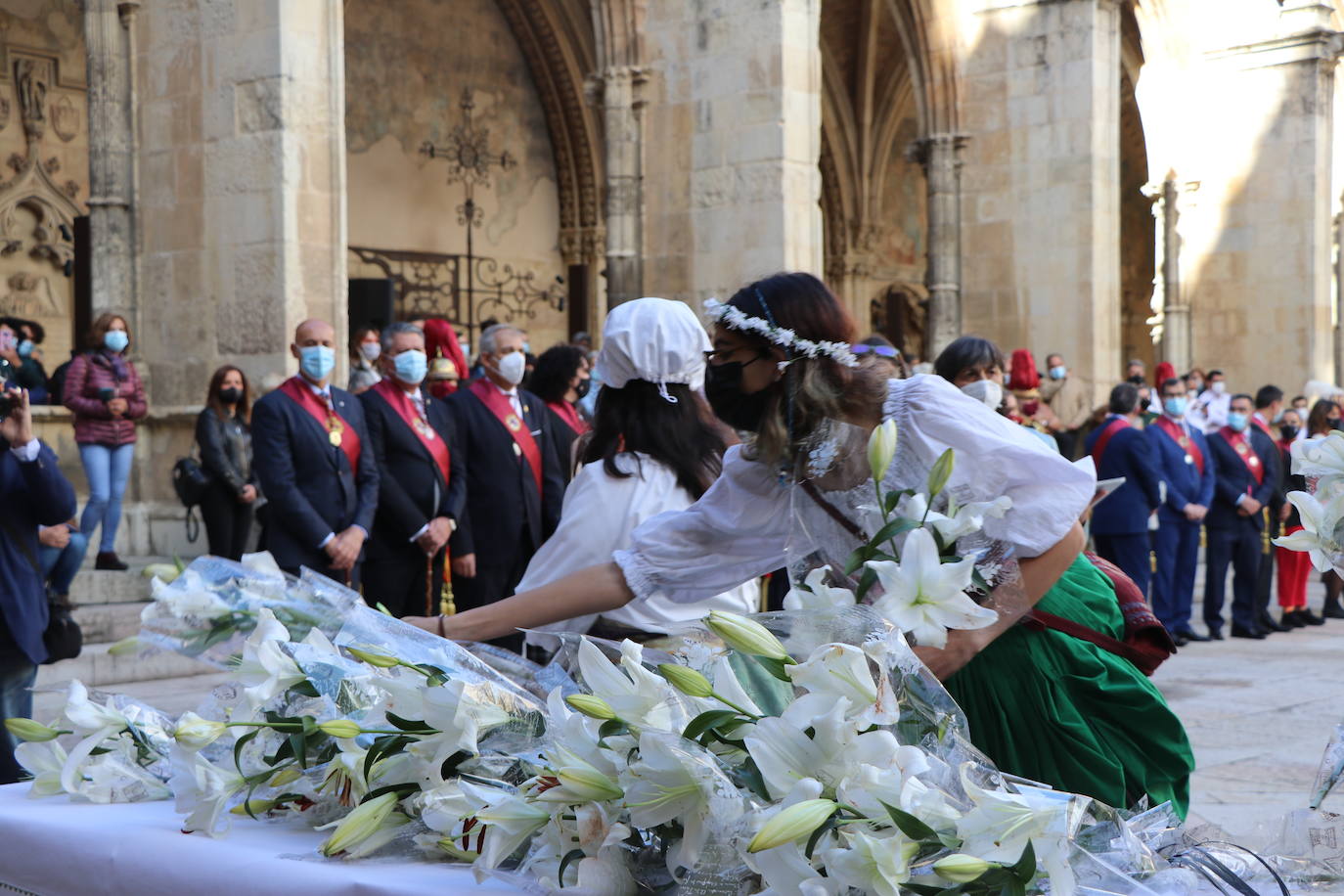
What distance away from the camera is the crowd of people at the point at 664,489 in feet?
7.61

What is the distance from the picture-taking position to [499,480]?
22.8 ft

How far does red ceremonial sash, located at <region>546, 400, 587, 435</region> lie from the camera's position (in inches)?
299

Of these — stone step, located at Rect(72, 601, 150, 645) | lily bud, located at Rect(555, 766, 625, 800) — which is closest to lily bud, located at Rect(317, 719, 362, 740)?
lily bud, located at Rect(555, 766, 625, 800)

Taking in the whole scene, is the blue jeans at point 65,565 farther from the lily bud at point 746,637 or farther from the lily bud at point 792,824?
the lily bud at point 792,824

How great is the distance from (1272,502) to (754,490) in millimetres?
10418

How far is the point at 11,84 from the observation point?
1573 centimetres

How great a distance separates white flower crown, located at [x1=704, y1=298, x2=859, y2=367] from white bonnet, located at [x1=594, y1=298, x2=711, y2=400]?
35.7 inches

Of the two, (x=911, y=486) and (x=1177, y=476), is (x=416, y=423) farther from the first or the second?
(x=1177, y=476)

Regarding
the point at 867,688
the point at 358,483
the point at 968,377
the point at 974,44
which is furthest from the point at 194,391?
the point at 974,44

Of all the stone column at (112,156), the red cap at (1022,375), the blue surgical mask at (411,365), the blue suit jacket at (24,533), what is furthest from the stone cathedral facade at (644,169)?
the blue suit jacket at (24,533)

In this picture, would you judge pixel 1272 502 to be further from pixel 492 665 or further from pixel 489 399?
pixel 492 665

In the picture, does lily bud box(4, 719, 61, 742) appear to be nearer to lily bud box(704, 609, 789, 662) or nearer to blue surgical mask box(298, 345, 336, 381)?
lily bud box(704, 609, 789, 662)

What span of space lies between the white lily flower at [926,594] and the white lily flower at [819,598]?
0.05 meters

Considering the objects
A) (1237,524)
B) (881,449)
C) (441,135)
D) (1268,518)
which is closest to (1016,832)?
(881,449)
